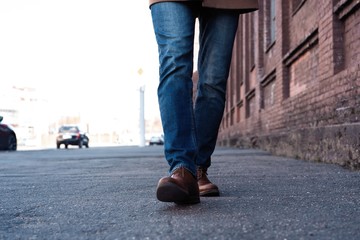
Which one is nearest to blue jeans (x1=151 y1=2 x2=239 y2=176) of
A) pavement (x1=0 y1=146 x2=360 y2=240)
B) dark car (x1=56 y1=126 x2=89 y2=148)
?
pavement (x1=0 y1=146 x2=360 y2=240)

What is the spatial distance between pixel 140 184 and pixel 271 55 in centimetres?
707

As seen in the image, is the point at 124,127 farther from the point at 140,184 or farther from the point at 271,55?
the point at 140,184

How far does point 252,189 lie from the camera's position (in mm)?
3061

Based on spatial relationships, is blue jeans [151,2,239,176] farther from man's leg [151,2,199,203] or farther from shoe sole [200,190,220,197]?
shoe sole [200,190,220,197]

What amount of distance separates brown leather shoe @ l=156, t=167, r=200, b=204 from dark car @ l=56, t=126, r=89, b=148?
26633 mm

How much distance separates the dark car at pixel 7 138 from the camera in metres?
16.0

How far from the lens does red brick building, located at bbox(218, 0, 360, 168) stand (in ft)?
15.6

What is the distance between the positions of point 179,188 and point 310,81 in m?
4.98

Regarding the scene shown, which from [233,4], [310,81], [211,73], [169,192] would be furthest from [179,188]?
[310,81]

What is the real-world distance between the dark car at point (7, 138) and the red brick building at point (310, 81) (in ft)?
27.9

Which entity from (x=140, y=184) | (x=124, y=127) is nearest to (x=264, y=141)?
(x=140, y=184)

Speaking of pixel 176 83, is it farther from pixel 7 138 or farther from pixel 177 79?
pixel 7 138

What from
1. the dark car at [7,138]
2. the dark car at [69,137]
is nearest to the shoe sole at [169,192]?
the dark car at [7,138]

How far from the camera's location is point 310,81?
6793mm
